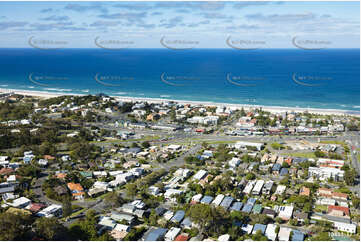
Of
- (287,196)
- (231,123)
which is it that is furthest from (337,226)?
(231,123)

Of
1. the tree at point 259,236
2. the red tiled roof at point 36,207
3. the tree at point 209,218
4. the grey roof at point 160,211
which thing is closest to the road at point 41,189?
the red tiled roof at point 36,207

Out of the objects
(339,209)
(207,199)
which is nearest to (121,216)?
(207,199)

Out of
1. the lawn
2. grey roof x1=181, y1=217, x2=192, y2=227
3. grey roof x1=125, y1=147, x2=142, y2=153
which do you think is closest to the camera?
grey roof x1=181, y1=217, x2=192, y2=227

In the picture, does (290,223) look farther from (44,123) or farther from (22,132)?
(44,123)

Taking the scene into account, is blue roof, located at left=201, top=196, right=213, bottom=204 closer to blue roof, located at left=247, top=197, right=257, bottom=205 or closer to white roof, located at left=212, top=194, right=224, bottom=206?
white roof, located at left=212, top=194, right=224, bottom=206

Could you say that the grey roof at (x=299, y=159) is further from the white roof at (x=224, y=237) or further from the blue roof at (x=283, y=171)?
the white roof at (x=224, y=237)

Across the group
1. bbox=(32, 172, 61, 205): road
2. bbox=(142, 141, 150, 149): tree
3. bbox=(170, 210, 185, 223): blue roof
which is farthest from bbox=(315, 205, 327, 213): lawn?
bbox=(142, 141, 150, 149): tree
